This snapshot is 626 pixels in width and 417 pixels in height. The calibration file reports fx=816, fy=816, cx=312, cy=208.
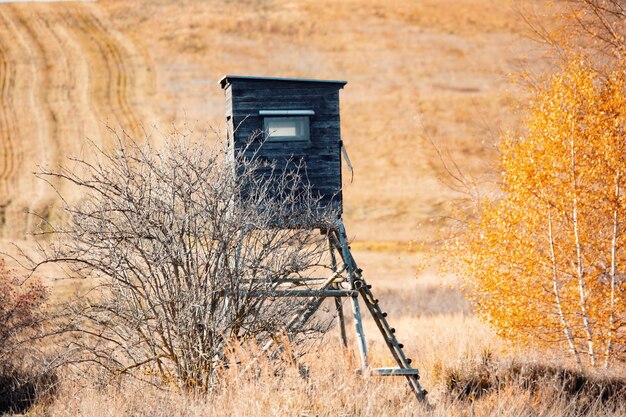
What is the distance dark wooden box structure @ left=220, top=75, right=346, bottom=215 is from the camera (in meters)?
13.1

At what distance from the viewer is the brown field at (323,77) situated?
139 ft

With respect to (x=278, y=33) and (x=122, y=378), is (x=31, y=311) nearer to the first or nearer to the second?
(x=122, y=378)

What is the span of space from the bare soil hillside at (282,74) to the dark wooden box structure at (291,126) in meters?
30.1

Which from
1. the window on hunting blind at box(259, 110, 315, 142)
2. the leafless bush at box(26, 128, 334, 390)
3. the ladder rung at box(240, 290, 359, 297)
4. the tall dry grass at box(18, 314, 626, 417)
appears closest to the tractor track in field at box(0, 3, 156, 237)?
the window on hunting blind at box(259, 110, 315, 142)

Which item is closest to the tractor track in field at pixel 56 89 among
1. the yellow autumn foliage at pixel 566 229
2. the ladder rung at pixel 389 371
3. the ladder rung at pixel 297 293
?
the ladder rung at pixel 297 293

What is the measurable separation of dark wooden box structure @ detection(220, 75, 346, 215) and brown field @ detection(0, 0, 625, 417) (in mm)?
7221

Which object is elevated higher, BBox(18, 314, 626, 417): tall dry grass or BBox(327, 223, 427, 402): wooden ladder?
BBox(327, 223, 427, 402): wooden ladder

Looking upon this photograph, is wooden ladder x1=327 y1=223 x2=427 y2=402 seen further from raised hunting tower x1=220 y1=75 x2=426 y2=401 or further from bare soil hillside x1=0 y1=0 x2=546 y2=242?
bare soil hillside x1=0 y1=0 x2=546 y2=242

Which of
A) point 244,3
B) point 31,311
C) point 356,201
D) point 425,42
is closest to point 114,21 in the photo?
point 244,3

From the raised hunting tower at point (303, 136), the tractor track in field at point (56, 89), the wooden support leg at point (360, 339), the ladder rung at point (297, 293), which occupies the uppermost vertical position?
the tractor track in field at point (56, 89)

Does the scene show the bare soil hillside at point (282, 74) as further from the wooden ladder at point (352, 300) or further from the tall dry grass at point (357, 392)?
the wooden ladder at point (352, 300)

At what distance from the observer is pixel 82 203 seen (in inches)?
447

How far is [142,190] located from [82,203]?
1.17 m

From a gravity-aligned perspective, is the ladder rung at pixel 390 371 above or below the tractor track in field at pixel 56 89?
below
